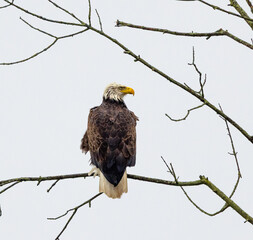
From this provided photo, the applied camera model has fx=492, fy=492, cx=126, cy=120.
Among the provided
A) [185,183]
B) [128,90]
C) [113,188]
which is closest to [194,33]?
[185,183]

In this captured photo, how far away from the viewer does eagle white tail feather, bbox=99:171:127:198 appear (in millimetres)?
7098

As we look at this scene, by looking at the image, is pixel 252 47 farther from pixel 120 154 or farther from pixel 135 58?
pixel 120 154

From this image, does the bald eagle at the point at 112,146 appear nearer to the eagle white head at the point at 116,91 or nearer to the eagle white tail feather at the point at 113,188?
the eagle white tail feather at the point at 113,188

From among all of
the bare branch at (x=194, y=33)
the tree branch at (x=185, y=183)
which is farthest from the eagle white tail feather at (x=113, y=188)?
the bare branch at (x=194, y=33)

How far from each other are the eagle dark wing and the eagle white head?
2.54 ft

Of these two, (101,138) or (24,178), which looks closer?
(24,178)

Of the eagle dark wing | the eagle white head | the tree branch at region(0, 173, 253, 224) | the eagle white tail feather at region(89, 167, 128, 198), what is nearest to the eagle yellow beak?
the eagle white head

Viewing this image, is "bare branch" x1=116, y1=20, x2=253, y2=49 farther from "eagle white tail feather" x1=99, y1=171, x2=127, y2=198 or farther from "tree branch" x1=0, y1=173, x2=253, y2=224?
"eagle white tail feather" x1=99, y1=171, x2=127, y2=198

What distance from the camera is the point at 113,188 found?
7.10 meters

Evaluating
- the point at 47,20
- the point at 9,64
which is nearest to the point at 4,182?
the point at 9,64

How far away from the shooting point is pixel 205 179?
496 cm

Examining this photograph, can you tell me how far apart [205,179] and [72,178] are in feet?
5.97

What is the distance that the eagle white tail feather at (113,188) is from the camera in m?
7.10

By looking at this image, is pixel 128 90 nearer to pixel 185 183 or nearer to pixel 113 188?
pixel 113 188
